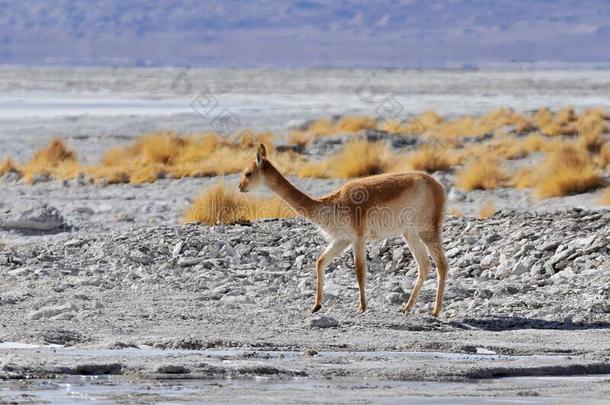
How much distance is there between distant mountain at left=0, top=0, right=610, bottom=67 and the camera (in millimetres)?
146125

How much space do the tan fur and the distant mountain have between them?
418 feet

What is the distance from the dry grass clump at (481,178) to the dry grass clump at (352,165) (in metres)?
1.60

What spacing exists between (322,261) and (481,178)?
1071 cm

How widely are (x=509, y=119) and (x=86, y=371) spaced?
3114 cm

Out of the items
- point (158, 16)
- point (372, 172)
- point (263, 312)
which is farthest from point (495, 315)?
point (158, 16)

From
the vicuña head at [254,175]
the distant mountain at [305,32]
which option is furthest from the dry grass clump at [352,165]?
the distant mountain at [305,32]

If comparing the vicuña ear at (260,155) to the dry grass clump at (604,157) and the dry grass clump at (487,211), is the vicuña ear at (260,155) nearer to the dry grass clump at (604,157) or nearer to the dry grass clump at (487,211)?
the dry grass clump at (487,211)

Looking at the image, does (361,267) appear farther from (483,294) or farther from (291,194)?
(483,294)

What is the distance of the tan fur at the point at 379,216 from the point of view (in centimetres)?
1025

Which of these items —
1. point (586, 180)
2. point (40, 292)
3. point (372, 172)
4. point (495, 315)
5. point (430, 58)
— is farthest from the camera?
point (430, 58)

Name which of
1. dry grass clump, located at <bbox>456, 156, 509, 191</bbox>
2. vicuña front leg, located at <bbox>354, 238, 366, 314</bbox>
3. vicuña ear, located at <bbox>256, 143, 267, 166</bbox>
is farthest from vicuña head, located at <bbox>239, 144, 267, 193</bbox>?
dry grass clump, located at <bbox>456, 156, 509, 191</bbox>

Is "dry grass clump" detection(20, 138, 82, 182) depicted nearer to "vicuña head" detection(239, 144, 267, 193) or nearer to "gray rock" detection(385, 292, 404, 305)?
"vicuña head" detection(239, 144, 267, 193)

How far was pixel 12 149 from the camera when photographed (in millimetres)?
30312

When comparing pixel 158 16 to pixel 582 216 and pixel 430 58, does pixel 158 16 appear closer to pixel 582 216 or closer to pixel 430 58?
pixel 430 58
